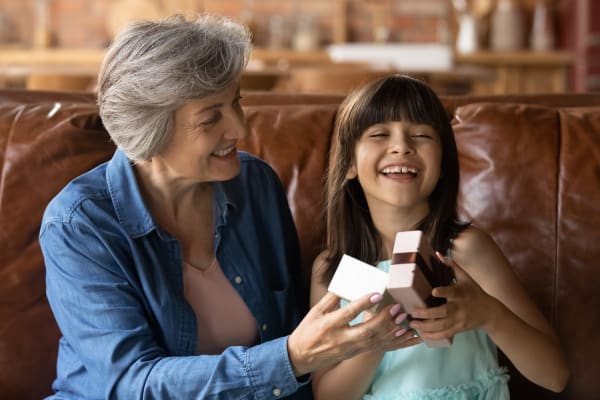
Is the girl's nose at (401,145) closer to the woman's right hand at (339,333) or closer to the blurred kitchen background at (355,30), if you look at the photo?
the woman's right hand at (339,333)

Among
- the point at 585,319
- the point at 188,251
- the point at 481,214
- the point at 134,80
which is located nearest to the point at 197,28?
the point at 134,80

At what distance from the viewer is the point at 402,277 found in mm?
1229

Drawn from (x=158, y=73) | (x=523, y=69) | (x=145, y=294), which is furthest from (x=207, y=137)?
(x=523, y=69)

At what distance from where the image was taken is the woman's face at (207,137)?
1.57m

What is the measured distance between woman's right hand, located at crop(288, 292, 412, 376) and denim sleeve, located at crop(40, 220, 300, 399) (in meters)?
0.05

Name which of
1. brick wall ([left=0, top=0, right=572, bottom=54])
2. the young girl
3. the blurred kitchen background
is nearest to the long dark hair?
the young girl

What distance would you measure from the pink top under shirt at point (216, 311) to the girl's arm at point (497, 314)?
0.42m

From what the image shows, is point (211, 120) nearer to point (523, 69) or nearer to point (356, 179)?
point (356, 179)

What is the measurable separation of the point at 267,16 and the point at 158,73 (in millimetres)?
5664

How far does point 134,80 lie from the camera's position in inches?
60.4

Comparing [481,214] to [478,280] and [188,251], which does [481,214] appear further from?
[188,251]

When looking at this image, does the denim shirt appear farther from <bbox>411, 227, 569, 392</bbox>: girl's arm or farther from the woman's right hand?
<bbox>411, 227, 569, 392</bbox>: girl's arm

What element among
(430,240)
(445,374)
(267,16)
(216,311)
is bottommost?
(445,374)

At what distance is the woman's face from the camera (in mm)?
1573
